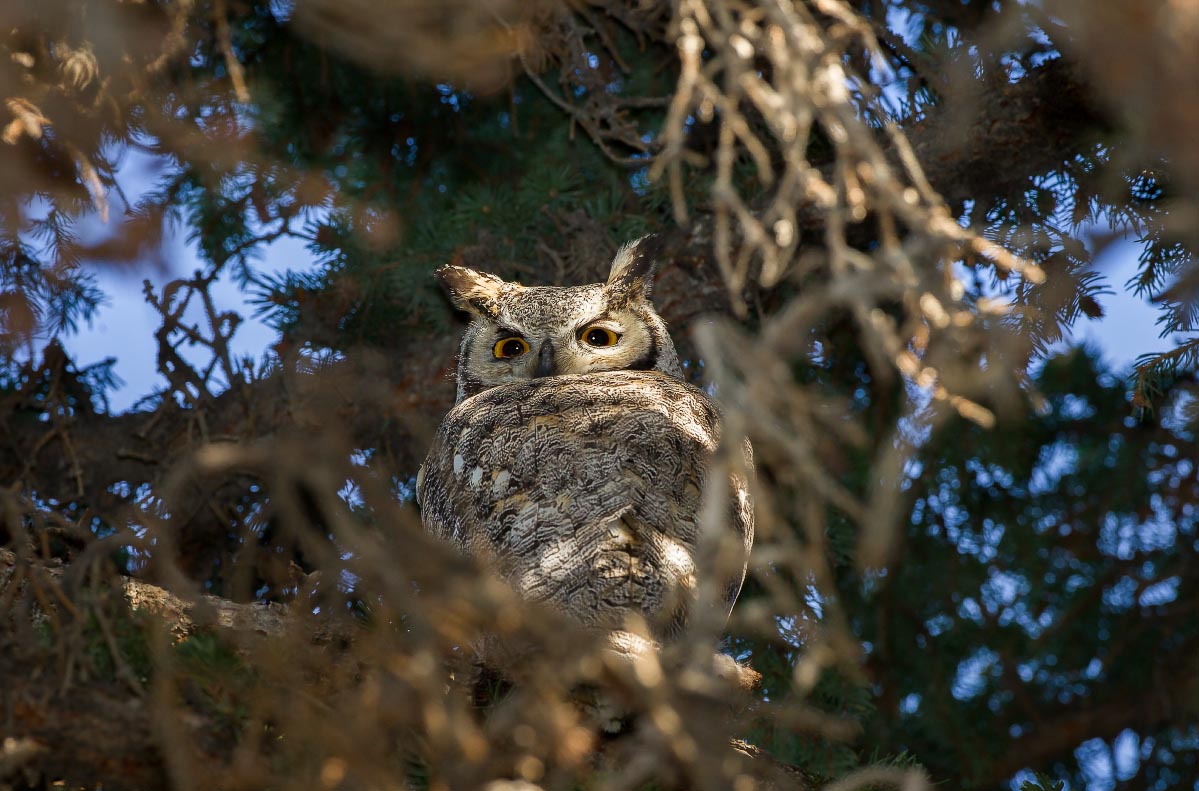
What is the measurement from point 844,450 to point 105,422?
2571 mm

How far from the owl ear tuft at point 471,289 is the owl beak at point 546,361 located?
27 cm

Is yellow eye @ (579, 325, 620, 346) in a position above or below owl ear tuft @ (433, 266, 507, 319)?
below

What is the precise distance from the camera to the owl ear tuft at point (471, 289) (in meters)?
3.23

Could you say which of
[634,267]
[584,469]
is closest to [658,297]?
[634,267]

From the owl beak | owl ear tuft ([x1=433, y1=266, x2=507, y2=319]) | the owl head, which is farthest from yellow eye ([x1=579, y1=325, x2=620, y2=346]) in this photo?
owl ear tuft ([x1=433, y1=266, x2=507, y2=319])

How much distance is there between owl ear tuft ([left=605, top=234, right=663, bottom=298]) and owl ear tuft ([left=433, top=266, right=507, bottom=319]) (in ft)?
1.22

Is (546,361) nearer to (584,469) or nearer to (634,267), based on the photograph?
(634,267)

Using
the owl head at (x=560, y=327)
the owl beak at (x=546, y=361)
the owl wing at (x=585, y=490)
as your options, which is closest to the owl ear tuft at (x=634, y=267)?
the owl head at (x=560, y=327)

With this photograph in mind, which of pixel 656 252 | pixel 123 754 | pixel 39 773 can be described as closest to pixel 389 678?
pixel 123 754

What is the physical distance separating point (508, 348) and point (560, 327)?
21cm

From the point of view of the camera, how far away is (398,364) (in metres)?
3.67

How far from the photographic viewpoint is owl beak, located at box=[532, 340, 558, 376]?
9.78 feet

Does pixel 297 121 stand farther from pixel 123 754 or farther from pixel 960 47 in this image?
pixel 123 754

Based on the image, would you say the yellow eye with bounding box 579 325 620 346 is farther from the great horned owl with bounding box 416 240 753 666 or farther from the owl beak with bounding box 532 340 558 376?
the owl beak with bounding box 532 340 558 376
